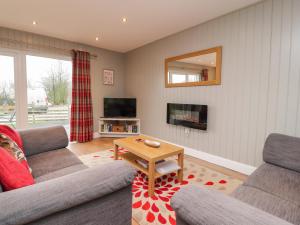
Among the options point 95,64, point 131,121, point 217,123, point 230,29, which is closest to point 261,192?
point 217,123

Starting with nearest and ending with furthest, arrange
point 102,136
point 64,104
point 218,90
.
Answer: point 218,90
point 64,104
point 102,136

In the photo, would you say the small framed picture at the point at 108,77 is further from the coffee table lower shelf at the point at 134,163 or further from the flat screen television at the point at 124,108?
the coffee table lower shelf at the point at 134,163

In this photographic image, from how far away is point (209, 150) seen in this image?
289cm

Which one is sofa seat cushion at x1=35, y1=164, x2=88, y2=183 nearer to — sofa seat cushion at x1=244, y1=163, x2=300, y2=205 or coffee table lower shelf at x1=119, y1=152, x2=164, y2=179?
coffee table lower shelf at x1=119, y1=152, x2=164, y2=179

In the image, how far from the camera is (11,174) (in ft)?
3.16

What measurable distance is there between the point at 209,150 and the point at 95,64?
3.33 meters

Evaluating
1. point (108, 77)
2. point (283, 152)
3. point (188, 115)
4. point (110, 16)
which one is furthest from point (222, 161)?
point (108, 77)

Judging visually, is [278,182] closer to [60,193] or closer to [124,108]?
[60,193]

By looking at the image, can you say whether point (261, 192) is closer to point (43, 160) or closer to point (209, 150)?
point (209, 150)

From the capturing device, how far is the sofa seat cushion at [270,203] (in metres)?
1.03

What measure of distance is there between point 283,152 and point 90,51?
13.8 ft

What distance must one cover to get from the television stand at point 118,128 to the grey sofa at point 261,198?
297 centimetres

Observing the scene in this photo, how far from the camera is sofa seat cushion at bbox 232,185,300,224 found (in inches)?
40.4

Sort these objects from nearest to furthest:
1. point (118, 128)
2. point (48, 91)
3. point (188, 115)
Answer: point (188, 115) → point (48, 91) → point (118, 128)
